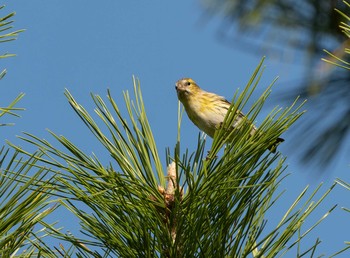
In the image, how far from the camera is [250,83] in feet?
7.11

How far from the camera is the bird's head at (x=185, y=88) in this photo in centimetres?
441

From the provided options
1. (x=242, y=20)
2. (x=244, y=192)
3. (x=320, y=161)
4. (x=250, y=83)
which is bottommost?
(x=244, y=192)

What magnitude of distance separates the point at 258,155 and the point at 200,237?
26 cm

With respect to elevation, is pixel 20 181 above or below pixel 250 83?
below

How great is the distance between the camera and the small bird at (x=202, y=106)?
409 cm

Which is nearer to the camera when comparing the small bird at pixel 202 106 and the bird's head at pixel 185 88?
the small bird at pixel 202 106

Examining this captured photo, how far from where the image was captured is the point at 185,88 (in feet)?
14.6

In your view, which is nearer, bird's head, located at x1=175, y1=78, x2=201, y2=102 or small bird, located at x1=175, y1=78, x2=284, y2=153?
small bird, located at x1=175, y1=78, x2=284, y2=153

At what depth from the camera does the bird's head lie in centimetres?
441

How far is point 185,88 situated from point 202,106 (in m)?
0.24

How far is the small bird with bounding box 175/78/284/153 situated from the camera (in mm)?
4090

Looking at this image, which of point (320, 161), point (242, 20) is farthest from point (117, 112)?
point (320, 161)

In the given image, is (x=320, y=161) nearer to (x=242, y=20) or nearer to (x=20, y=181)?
(x=242, y=20)

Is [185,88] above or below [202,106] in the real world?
above
